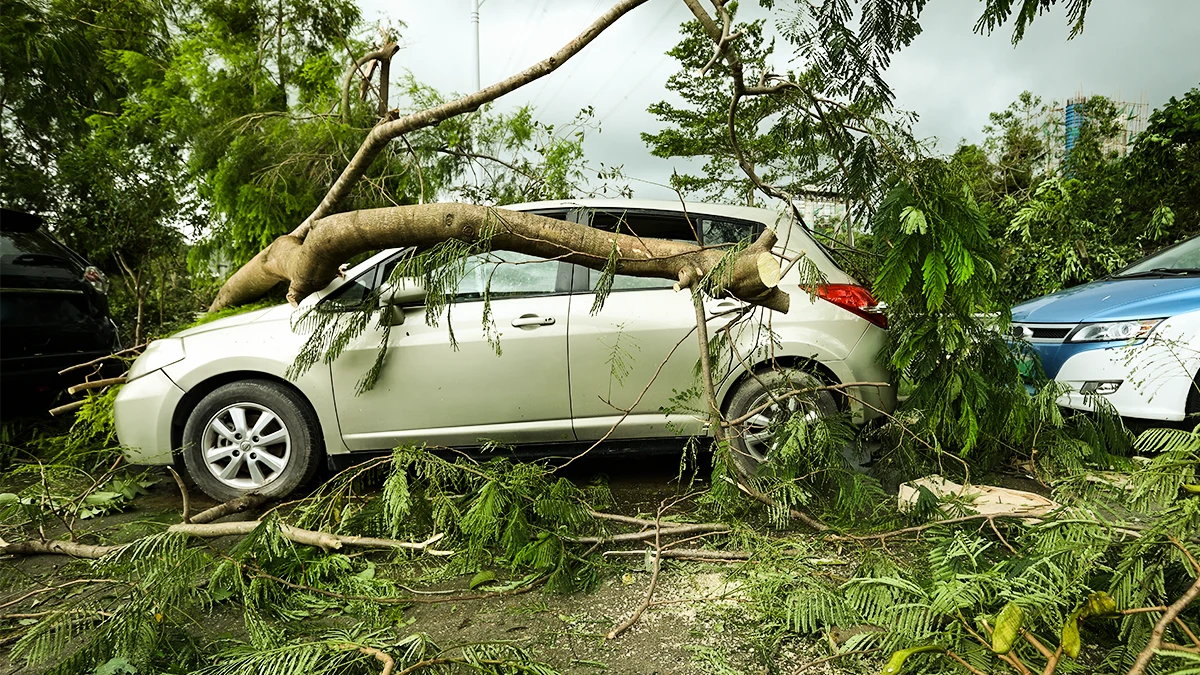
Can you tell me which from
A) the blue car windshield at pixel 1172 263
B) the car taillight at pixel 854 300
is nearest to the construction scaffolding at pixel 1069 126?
the blue car windshield at pixel 1172 263

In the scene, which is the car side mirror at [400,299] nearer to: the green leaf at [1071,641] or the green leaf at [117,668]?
the green leaf at [117,668]

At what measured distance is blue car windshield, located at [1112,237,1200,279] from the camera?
5328 millimetres

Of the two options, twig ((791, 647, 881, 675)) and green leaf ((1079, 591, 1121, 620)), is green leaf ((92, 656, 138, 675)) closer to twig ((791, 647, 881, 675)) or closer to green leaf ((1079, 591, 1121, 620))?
twig ((791, 647, 881, 675))

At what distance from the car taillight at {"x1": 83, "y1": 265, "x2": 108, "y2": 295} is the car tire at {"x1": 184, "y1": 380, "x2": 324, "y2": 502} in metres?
2.17

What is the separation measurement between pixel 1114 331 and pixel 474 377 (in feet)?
13.1

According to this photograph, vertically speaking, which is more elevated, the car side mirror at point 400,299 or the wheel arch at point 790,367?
the car side mirror at point 400,299

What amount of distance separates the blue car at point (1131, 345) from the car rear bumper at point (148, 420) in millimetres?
4748

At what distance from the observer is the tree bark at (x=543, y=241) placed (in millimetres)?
3588

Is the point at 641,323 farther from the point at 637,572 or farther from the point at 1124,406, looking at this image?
the point at 1124,406

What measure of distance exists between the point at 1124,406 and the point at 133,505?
6.06 meters

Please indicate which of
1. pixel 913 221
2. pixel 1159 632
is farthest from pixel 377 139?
pixel 1159 632

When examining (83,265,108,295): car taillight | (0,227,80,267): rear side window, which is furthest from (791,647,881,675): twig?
(83,265,108,295): car taillight

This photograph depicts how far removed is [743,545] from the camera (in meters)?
3.06

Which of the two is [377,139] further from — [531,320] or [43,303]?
[43,303]
